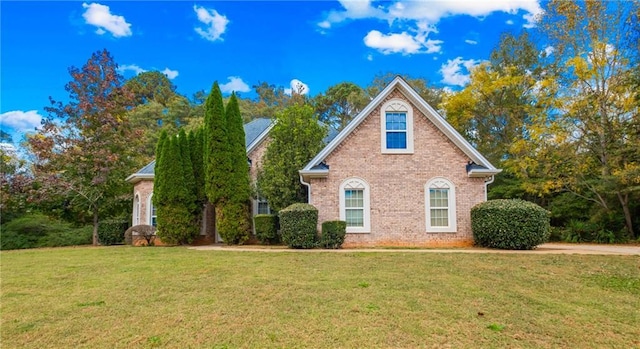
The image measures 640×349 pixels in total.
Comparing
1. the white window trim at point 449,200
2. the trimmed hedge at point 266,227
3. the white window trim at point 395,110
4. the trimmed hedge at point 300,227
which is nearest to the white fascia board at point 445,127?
the white window trim at point 395,110

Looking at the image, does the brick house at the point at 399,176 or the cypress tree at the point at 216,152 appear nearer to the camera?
the brick house at the point at 399,176

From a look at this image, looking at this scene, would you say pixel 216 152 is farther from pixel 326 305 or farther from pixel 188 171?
pixel 326 305

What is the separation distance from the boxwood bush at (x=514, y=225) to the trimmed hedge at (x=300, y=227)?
5.98m

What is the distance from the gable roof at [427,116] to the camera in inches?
577

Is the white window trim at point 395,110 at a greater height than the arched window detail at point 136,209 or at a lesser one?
greater

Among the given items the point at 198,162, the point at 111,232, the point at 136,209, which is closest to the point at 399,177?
the point at 198,162

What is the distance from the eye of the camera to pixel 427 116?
15.1m

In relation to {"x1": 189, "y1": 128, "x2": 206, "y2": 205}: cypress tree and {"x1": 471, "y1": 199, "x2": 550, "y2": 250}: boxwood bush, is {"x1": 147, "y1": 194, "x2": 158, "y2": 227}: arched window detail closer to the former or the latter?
{"x1": 189, "y1": 128, "x2": 206, "y2": 205}: cypress tree

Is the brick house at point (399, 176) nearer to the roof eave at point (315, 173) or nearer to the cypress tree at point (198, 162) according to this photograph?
the roof eave at point (315, 173)

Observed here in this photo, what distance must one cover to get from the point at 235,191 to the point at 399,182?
6740 mm

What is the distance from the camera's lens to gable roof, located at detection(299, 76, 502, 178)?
14.7 meters

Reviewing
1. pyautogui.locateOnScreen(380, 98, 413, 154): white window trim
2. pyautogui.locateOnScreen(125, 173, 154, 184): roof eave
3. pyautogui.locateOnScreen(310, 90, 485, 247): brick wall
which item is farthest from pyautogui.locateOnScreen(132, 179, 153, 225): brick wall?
pyautogui.locateOnScreen(380, 98, 413, 154): white window trim

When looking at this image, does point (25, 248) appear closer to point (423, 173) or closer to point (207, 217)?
point (207, 217)

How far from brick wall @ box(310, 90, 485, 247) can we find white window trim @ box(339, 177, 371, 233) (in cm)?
14
